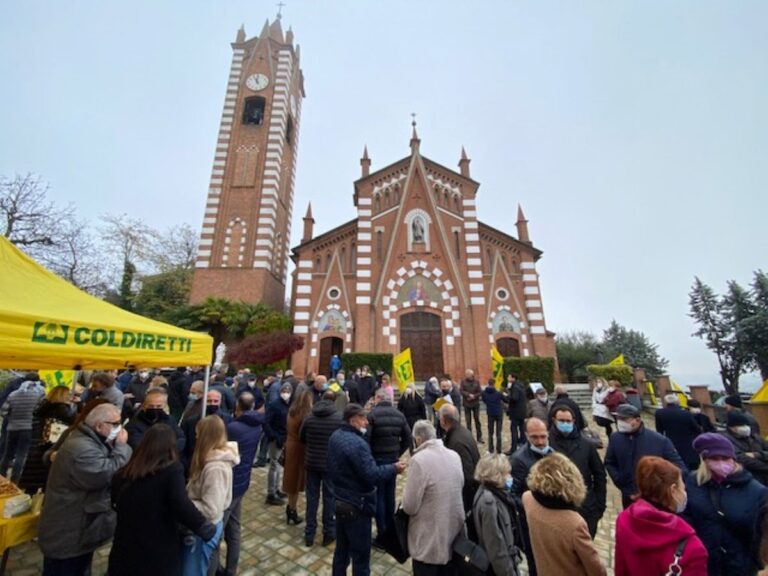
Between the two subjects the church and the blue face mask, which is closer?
the blue face mask

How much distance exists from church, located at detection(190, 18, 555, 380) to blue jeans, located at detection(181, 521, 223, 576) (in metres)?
15.4

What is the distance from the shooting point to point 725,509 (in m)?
2.79

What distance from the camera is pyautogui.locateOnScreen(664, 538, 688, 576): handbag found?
6.48ft

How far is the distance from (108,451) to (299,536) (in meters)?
2.90

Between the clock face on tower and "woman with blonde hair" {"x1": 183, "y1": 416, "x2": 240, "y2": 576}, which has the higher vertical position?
the clock face on tower

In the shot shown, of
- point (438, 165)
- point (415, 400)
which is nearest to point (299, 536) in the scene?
point (415, 400)

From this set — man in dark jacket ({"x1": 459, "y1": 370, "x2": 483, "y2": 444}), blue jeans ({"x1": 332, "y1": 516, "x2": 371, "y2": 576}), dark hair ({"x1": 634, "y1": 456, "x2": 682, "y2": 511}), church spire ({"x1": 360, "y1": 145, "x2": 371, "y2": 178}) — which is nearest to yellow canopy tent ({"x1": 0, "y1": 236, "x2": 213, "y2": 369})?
blue jeans ({"x1": 332, "y1": 516, "x2": 371, "y2": 576})

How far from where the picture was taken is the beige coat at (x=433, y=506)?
2.89 meters

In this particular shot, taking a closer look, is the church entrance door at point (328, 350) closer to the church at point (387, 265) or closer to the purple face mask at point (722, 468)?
the church at point (387, 265)

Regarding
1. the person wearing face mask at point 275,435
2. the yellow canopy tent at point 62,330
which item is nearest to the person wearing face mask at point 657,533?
the yellow canopy tent at point 62,330

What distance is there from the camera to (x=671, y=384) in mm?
13062

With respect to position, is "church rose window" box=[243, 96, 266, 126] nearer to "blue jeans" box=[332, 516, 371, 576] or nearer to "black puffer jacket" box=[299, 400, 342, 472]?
"black puffer jacket" box=[299, 400, 342, 472]

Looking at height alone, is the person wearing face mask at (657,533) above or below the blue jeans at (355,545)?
above

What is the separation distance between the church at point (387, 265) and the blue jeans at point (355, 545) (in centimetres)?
1472
